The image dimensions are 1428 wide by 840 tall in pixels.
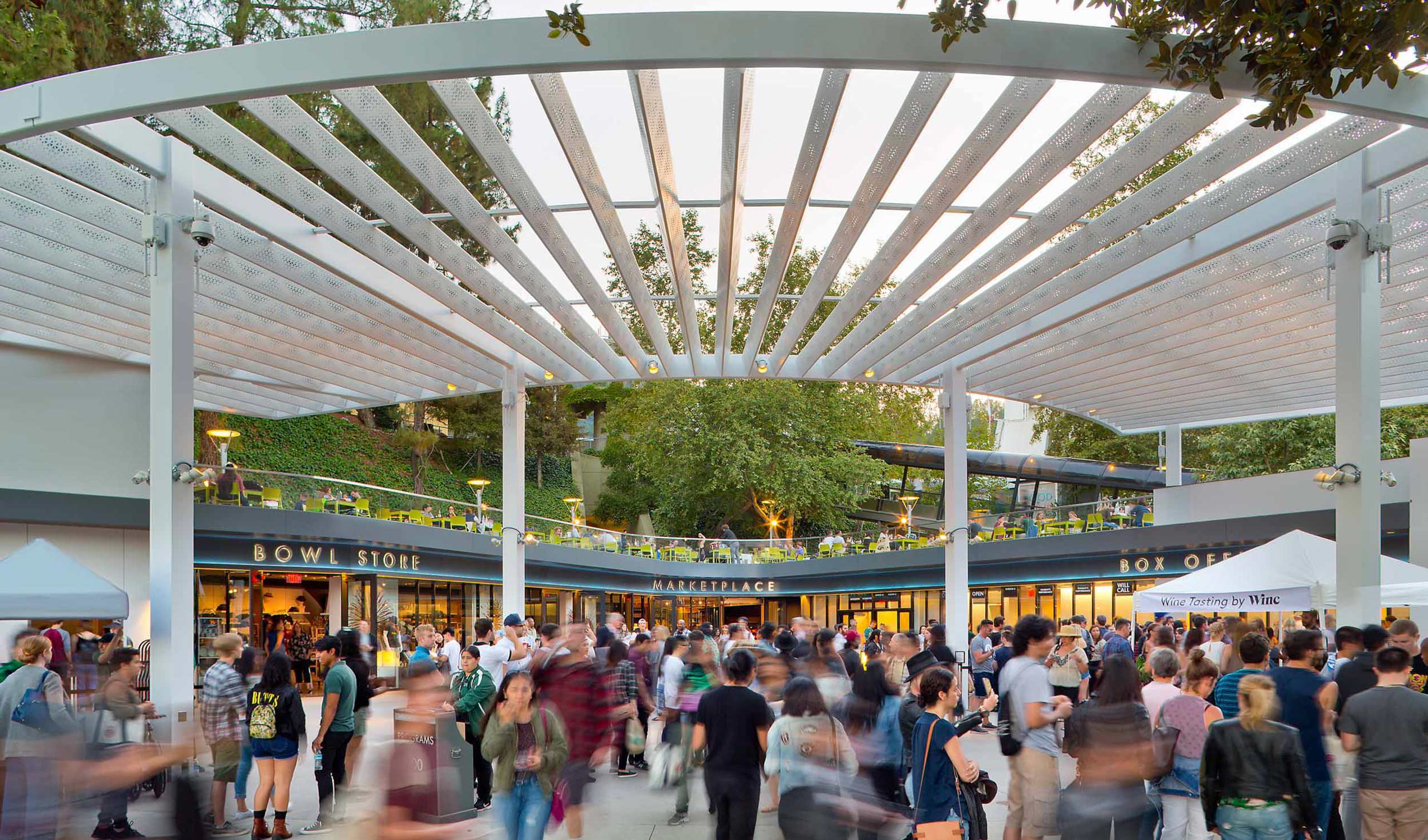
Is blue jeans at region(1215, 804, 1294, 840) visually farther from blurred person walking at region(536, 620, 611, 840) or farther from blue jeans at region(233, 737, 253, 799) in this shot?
blue jeans at region(233, 737, 253, 799)

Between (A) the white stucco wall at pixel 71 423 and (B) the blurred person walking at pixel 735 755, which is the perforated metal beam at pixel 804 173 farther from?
(A) the white stucco wall at pixel 71 423

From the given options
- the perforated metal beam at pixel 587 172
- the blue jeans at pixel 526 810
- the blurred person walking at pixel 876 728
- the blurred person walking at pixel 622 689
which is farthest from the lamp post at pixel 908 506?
the blue jeans at pixel 526 810

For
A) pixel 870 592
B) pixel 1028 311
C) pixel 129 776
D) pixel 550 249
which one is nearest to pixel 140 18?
pixel 550 249

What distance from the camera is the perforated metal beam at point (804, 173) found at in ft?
28.5

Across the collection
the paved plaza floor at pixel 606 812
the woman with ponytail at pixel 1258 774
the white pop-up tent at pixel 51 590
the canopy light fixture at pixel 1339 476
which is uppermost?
the canopy light fixture at pixel 1339 476

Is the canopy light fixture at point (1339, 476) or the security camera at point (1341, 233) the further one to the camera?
the security camera at point (1341, 233)

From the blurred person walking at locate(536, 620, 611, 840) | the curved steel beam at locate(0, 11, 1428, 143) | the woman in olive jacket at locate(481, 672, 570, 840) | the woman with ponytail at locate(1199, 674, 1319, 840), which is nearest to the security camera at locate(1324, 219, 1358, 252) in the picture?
the curved steel beam at locate(0, 11, 1428, 143)

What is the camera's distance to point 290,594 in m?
23.1

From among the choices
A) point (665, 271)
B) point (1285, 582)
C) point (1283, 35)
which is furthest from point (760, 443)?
point (1283, 35)

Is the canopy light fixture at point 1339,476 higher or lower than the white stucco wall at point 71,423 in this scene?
lower

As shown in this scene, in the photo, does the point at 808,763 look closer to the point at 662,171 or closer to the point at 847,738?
the point at 847,738

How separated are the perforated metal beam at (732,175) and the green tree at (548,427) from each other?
31.6 meters

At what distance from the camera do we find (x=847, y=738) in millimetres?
6109

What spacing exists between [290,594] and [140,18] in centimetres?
1385
